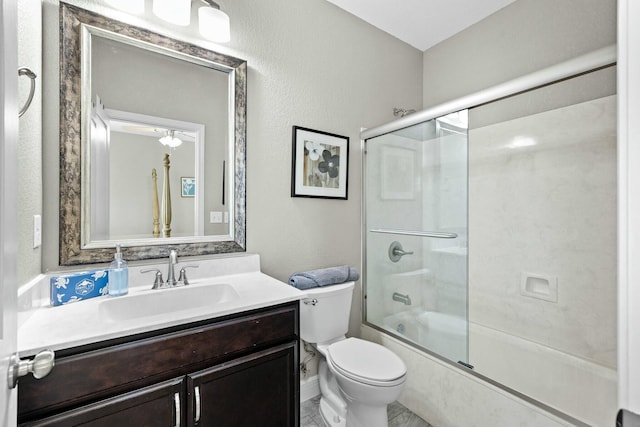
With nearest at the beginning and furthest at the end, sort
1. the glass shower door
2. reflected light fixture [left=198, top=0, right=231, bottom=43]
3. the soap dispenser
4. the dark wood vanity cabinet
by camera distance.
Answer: the dark wood vanity cabinet
the soap dispenser
reflected light fixture [left=198, top=0, right=231, bottom=43]
the glass shower door

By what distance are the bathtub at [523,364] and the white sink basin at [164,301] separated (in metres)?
Result: 1.27

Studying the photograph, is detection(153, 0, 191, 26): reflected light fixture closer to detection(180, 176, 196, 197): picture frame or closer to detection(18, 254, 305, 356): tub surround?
detection(180, 176, 196, 197): picture frame

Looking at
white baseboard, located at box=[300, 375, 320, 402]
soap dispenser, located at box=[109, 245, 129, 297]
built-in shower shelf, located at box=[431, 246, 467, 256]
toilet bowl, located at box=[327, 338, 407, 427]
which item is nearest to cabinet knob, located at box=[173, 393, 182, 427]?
soap dispenser, located at box=[109, 245, 129, 297]

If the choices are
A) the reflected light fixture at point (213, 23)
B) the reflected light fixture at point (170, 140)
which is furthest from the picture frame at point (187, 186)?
the reflected light fixture at point (213, 23)

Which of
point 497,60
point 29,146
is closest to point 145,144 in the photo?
point 29,146

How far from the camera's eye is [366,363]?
59.8 inches

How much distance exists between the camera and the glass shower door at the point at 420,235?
1866 millimetres

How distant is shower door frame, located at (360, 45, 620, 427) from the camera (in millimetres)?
1102

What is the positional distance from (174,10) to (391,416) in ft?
8.05

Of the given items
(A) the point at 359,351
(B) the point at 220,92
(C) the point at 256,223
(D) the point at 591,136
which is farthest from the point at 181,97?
(D) the point at 591,136

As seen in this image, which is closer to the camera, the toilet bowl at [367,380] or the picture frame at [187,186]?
the toilet bowl at [367,380]

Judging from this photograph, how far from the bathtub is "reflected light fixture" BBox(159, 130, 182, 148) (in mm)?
1765

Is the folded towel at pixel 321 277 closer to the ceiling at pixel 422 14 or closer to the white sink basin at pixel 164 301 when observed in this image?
the white sink basin at pixel 164 301

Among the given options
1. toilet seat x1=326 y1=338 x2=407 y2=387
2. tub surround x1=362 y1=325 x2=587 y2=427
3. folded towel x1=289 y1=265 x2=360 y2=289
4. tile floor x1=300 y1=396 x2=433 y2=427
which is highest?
folded towel x1=289 y1=265 x2=360 y2=289
